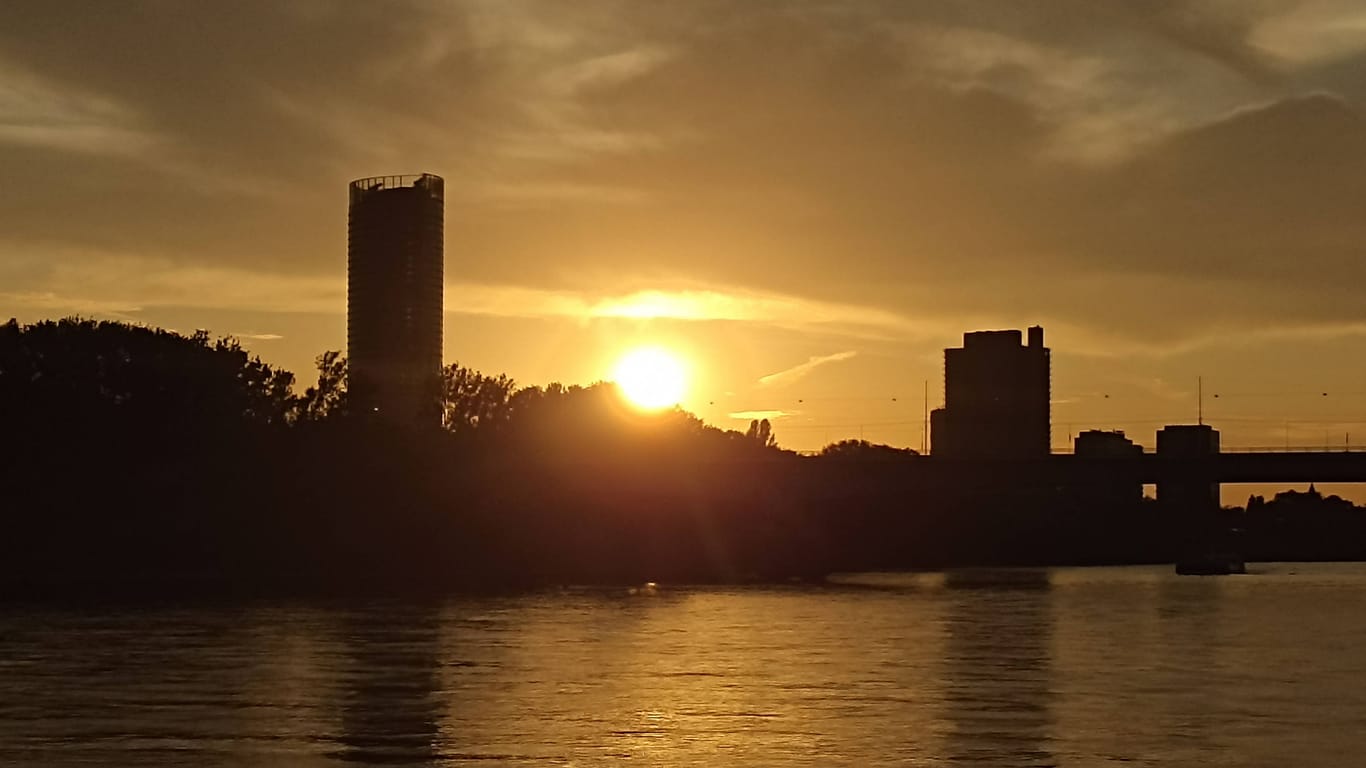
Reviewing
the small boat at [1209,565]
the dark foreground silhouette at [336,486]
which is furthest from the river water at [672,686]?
the small boat at [1209,565]

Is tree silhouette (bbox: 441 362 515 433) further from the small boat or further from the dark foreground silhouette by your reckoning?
the small boat

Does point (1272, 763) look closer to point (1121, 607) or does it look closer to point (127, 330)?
point (1121, 607)

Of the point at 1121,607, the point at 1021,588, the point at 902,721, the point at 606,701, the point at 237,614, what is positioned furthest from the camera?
the point at 1021,588

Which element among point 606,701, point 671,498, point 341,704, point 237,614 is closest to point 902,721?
point 606,701

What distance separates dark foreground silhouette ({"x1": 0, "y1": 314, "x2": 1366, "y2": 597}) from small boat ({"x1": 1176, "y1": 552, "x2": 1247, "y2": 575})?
3269 centimetres

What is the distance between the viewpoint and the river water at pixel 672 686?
149ft

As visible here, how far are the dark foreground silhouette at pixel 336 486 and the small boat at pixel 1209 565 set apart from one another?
3269 cm

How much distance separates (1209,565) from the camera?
187 metres

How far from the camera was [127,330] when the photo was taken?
141 metres

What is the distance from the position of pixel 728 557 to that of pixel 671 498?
900 cm

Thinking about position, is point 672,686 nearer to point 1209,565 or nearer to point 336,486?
point 336,486

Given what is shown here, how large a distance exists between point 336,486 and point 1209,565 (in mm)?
92975

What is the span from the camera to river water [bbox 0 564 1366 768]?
4547 cm

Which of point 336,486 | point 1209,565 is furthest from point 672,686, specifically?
point 1209,565
